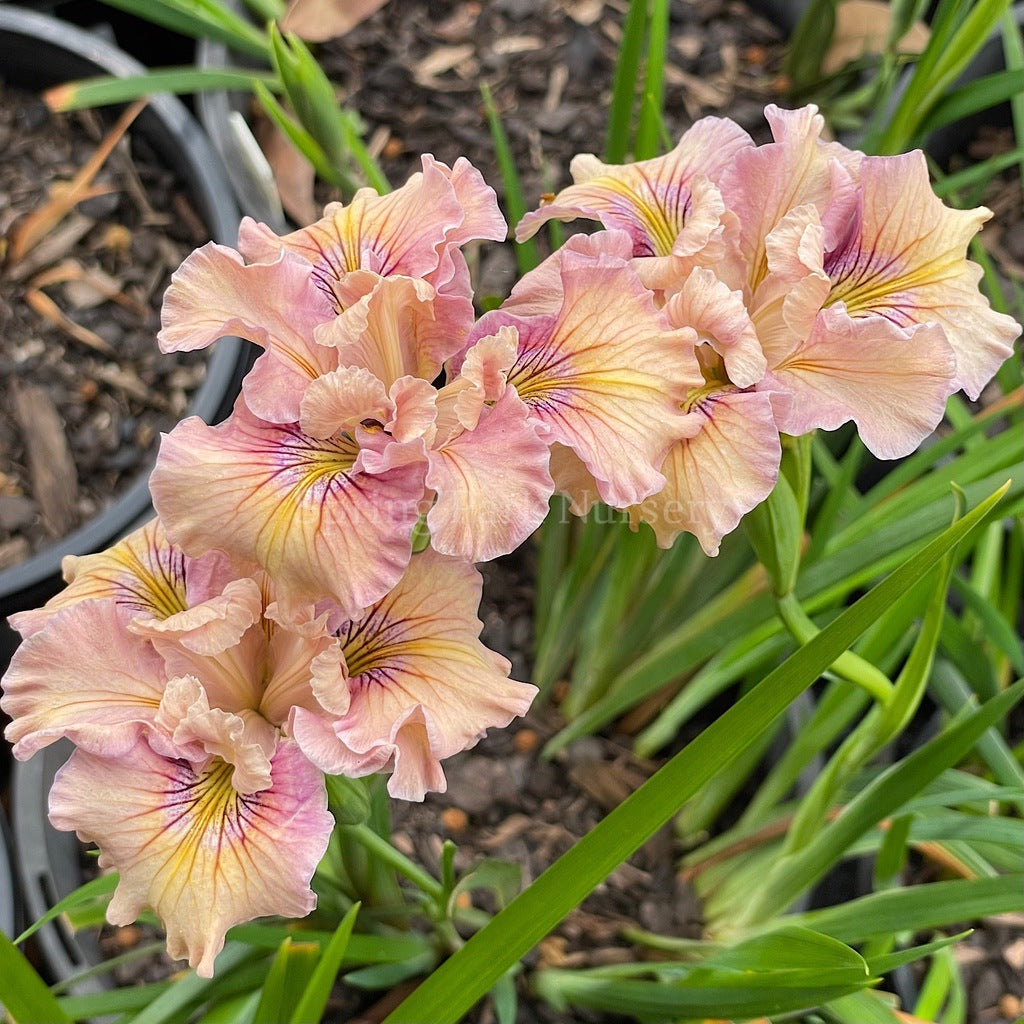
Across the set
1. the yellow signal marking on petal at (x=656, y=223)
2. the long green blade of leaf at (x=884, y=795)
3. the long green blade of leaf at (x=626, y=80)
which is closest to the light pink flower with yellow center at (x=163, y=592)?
the yellow signal marking on petal at (x=656, y=223)

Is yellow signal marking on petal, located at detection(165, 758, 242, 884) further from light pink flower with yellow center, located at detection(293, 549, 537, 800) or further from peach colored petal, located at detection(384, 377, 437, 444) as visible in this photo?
peach colored petal, located at detection(384, 377, 437, 444)

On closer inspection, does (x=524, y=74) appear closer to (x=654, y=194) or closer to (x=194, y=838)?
(x=654, y=194)

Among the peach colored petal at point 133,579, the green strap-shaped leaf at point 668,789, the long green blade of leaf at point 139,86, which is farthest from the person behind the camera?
the long green blade of leaf at point 139,86

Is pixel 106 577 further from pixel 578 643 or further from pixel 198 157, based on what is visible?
pixel 198 157

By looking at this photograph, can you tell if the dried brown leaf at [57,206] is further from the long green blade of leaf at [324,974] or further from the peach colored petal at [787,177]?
the long green blade of leaf at [324,974]

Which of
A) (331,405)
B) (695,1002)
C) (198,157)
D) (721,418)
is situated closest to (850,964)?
(695,1002)

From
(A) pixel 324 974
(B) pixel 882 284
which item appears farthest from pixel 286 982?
(B) pixel 882 284

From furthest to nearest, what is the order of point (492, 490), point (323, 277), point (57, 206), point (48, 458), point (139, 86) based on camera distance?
1. point (57, 206)
2. point (48, 458)
3. point (139, 86)
4. point (323, 277)
5. point (492, 490)
